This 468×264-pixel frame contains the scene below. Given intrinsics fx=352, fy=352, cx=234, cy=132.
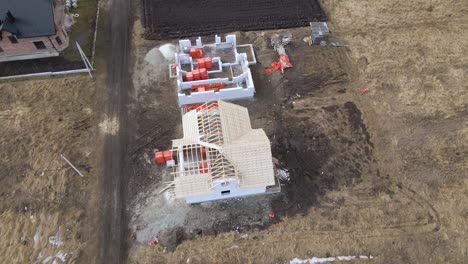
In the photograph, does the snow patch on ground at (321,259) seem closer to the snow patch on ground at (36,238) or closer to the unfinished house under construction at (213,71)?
the unfinished house under construction at (213,71)

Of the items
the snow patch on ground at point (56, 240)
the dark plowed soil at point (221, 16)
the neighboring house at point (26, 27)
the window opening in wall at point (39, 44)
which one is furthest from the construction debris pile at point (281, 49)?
the snow patch on ground at point (56, 240)

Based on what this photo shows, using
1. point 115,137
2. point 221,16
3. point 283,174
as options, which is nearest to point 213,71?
point 221,16

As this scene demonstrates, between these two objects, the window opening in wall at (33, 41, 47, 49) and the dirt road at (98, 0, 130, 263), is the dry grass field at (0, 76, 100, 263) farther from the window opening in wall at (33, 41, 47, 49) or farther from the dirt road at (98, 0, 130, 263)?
the window opening in wall at (33, 41, 47, 49)

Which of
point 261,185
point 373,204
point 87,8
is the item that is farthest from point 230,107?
point 87,8

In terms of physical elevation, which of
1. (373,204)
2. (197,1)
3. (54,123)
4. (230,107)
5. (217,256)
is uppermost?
(197,1)

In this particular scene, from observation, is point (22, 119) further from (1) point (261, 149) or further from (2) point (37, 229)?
(1) point (261, 149)

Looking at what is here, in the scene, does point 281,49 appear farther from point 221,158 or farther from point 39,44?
point 39,44

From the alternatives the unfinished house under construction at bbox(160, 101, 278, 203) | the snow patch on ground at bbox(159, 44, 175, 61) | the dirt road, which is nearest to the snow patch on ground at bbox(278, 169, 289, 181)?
the unfinished house under construction at bbox(160, 101, 278, 203)
